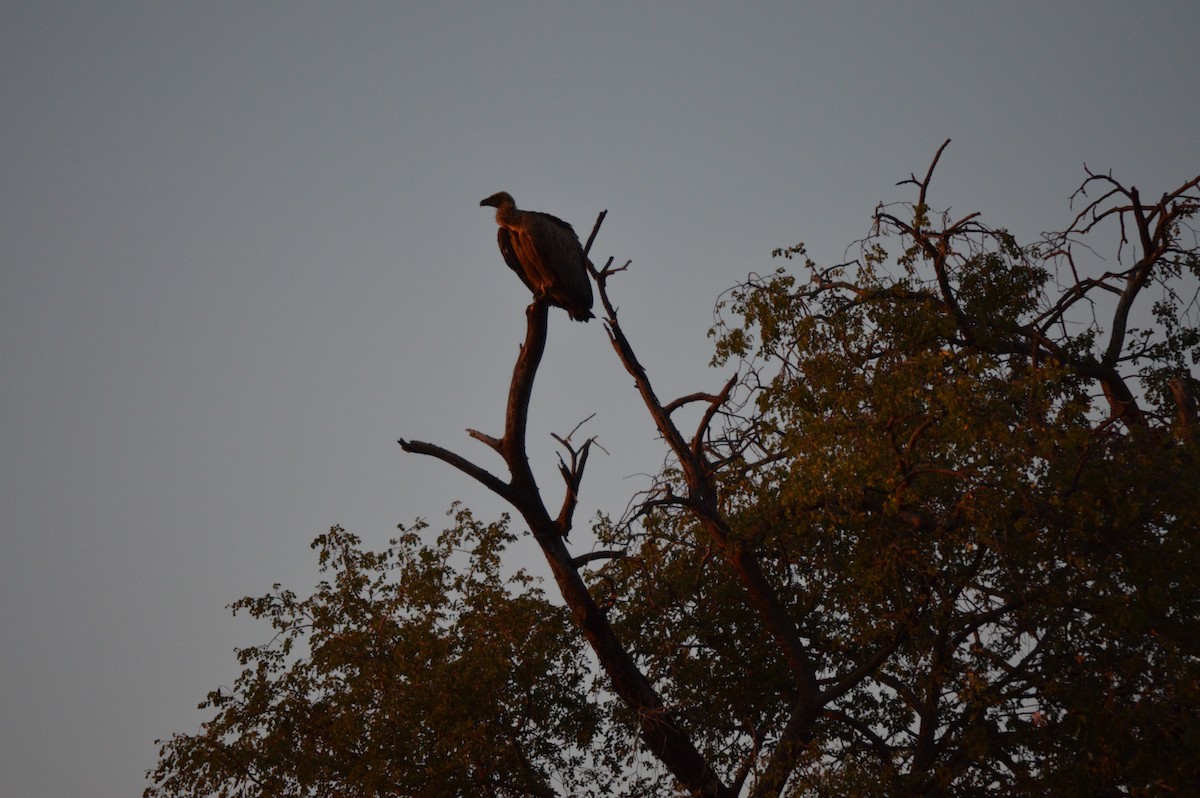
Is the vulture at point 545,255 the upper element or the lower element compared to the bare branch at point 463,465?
upper

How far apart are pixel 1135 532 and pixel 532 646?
19.5 ft

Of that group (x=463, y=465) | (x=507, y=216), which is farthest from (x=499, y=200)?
(x=463, y=465)

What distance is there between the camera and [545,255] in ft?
28.3

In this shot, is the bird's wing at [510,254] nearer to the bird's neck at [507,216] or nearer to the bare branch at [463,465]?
the bird's neck at [507,216]

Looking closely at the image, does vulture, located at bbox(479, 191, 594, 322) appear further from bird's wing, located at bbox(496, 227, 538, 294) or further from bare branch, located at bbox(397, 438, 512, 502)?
bare branch, located at bbox(397, 438, 512, 502)

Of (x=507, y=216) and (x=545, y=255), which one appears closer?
(x=545, y=255)

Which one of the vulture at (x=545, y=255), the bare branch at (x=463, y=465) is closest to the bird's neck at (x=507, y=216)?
the vulture at (x=545, y=255)

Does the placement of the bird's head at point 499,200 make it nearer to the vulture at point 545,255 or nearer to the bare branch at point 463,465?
the vulture at point 545,255

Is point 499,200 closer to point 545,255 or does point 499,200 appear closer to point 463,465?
point 545,255

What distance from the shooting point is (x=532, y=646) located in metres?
11.5

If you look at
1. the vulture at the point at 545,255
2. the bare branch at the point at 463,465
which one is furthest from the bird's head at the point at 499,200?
the bare branch at the point at 463,465

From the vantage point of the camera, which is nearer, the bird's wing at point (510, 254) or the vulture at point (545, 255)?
the vulture at point (545, 255)

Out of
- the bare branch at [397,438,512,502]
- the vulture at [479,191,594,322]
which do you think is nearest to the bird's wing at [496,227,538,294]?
the vulture at [479,191,594,322]

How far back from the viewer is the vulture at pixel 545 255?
28.3 ft
